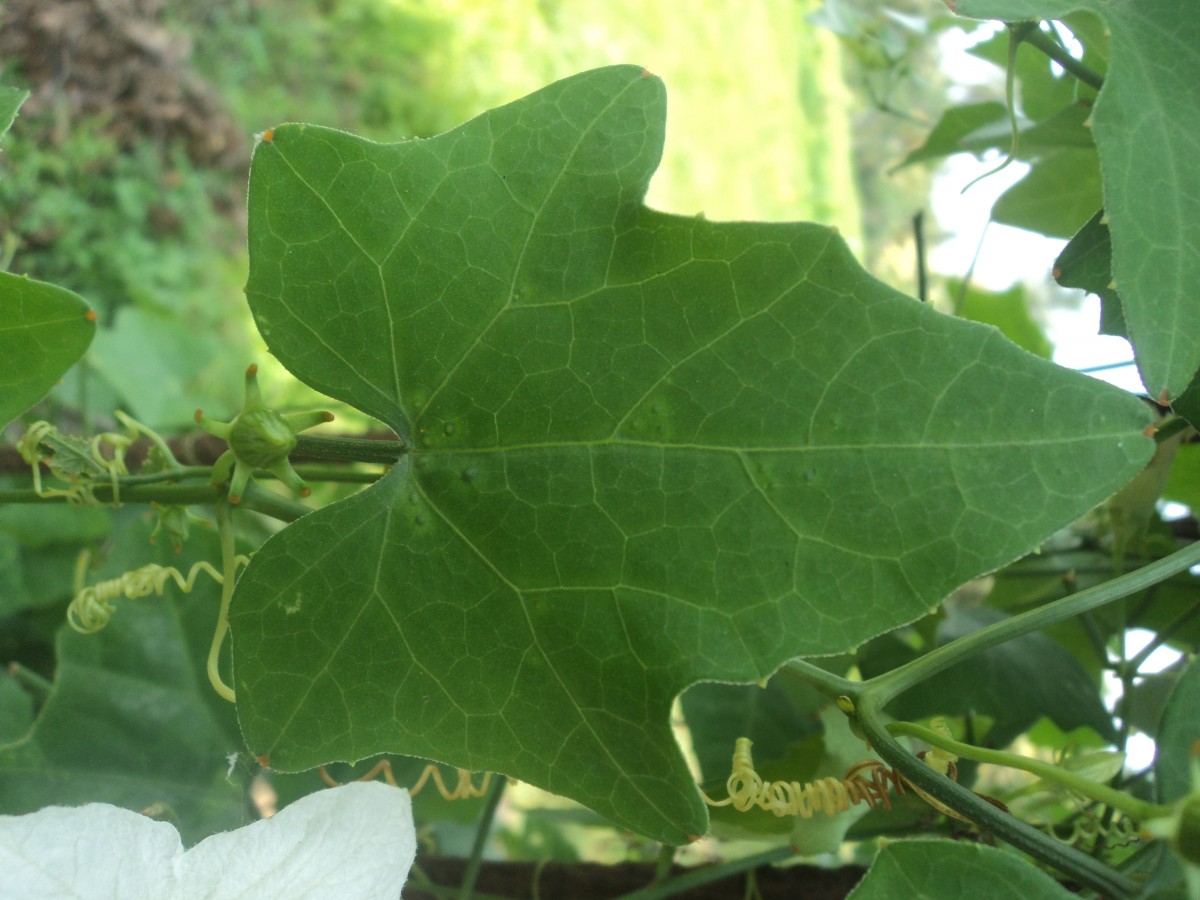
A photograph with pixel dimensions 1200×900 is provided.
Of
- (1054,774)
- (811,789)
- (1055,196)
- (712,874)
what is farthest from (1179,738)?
(1055,196)

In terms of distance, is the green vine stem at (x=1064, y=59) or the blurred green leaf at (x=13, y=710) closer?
the green vine stem at (x=1064, y=59)

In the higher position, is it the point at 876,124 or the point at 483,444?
the point at 876,124

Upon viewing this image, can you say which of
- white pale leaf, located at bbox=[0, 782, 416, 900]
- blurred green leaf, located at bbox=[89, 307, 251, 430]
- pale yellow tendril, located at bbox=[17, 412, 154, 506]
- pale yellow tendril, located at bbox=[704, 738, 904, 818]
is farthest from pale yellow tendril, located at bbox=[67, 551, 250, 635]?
blurred green leaf, located at bbox=[89, 307, 251, 430]

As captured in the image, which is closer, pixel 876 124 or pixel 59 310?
pixel 59 310

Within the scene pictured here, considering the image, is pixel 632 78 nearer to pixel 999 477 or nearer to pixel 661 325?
pixel 661 325

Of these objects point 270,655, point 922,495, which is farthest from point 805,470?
point 270,655

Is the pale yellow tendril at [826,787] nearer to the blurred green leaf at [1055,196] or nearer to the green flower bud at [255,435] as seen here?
the green flower bud at [255,435]

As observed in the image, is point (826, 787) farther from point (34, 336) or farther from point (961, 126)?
point (961, 126)

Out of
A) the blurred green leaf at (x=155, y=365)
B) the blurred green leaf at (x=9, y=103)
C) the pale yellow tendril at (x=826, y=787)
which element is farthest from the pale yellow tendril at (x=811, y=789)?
the blurred green leaf at (x=155, y=365)
